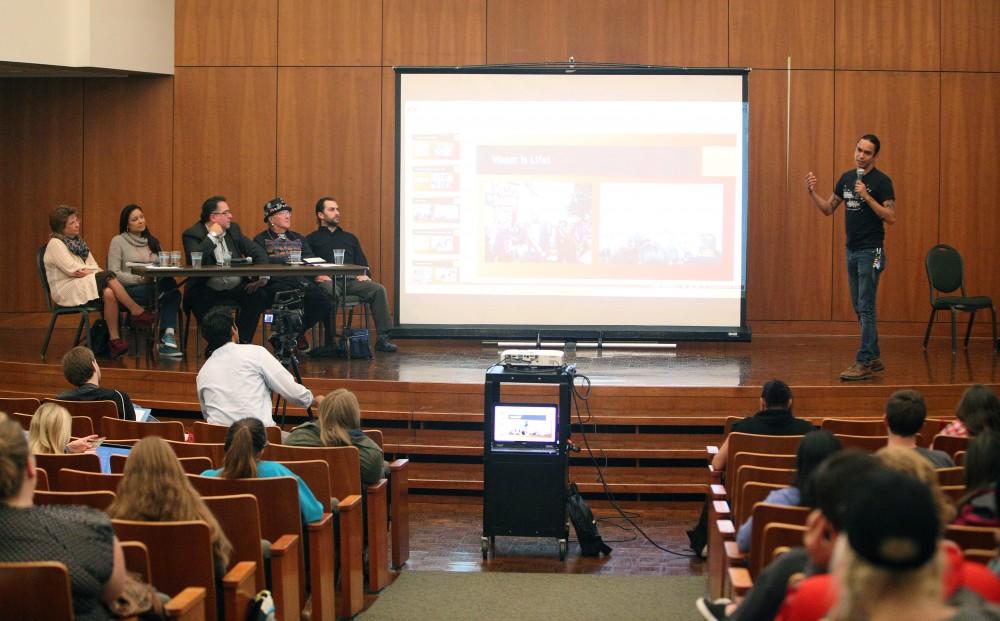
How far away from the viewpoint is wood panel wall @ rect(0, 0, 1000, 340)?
10.3m

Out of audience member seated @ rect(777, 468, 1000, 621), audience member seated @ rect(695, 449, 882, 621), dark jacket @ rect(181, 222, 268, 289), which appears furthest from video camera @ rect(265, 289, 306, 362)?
audience member seated @ rect(777, 468, 1000, 621)

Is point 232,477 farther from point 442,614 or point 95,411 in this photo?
point 95,411

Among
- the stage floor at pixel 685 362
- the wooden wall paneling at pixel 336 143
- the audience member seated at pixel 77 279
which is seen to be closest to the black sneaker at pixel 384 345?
the stage floor at pixel 685 362

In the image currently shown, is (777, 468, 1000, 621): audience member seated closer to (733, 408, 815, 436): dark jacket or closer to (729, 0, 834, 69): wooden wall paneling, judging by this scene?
(733, 408, 815, 436): dark jacket

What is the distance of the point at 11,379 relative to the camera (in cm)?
828

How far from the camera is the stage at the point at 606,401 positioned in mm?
6918

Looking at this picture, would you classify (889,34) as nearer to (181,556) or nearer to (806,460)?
(806,460)

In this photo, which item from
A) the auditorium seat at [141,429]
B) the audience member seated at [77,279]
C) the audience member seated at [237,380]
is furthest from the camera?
the audience member seated at [77,279]

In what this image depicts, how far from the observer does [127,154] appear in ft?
35.5

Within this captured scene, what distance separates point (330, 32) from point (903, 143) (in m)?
5.09

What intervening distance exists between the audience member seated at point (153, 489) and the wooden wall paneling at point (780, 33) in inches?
314

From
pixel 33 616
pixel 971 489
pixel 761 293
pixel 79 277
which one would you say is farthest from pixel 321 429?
pixel 761 293

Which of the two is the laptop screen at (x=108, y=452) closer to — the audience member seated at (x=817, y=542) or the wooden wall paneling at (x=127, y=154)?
the audience member seated at (x=817, y=542)

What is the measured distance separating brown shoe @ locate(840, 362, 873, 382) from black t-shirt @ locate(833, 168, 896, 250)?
74 cm
